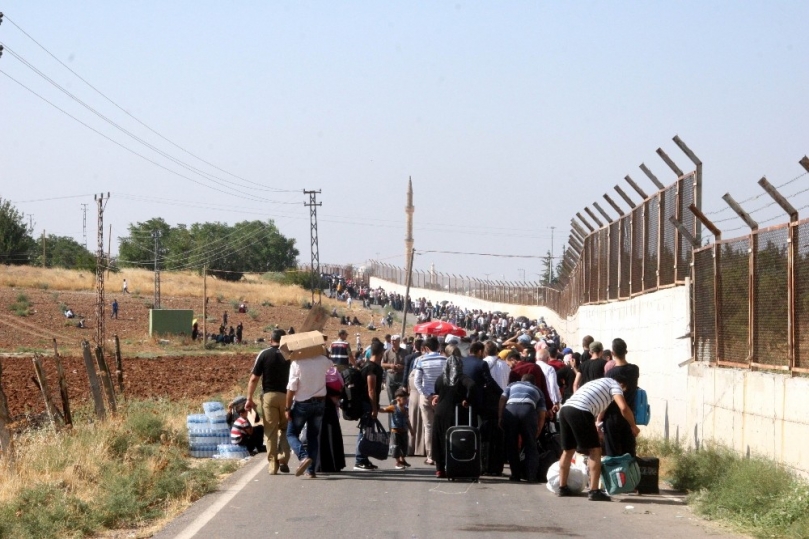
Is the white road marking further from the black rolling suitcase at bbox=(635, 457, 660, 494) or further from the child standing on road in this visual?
the black rolling suitcase at bbox=(635, 457, 660, 494)

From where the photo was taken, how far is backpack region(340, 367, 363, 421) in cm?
1527

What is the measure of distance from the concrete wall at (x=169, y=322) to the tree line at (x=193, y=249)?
60.4 meters

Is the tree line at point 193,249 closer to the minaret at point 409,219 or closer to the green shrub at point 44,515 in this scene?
the minaret at point 409,219

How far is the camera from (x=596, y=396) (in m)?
12.2

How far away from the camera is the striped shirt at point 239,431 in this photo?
1623 centimetres

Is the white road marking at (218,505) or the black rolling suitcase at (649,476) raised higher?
the black rolling suitcase at (649,476)

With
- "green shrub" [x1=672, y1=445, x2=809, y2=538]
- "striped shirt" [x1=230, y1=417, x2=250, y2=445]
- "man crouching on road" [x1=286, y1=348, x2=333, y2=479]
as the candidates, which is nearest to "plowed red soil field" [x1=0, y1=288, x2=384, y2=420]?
"striped shirt" [x1=230, y1=417, x2=250, y2=445]

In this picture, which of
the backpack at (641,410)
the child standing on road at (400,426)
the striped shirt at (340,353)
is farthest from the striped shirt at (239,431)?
the backpack at (641,410)

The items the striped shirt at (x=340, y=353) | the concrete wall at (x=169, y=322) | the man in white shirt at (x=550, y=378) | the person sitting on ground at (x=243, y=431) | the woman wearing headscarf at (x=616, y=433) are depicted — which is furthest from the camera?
the concrete wall at (x=169, y=322)

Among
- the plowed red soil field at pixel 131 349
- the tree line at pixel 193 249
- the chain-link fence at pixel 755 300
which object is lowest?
the plowed red soil field at pixel 131 349

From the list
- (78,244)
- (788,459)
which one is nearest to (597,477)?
(788,459)

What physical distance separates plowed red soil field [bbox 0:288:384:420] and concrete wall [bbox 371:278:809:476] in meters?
12.4

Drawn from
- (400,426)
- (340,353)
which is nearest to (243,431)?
(400,426)

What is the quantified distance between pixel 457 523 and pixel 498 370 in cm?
531
